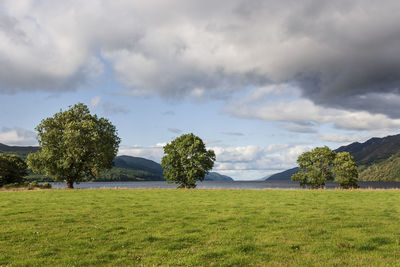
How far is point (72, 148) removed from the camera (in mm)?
56562

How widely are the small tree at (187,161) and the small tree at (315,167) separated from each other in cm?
2733

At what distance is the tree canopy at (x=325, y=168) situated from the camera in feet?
250

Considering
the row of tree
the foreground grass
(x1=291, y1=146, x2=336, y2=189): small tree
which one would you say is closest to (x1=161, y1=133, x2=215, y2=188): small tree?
the row of tree

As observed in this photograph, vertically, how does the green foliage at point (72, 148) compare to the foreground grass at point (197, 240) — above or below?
above

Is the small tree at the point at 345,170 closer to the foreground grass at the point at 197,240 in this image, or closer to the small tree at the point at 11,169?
the foreground grass at the point at 197,240

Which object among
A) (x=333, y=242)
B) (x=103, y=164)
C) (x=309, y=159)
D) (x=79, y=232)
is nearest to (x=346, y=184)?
(x=309, y=159)

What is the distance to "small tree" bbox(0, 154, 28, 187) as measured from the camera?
69562mm

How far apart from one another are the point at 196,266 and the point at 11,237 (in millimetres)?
10242

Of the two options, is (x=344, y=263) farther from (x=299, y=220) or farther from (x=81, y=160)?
(x=81, y=160)

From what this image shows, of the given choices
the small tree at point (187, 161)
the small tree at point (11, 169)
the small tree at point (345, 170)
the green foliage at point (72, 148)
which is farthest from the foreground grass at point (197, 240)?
the small tree at point (345, 170)

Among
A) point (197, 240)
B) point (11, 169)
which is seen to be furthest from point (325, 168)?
point (11, 169)

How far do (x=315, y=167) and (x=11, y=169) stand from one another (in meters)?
81.7

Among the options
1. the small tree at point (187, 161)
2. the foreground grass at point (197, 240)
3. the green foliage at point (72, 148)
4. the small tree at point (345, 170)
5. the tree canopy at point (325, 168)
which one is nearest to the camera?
the foreground grass at point (197, 240)

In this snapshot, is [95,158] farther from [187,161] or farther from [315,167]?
[315,167]
